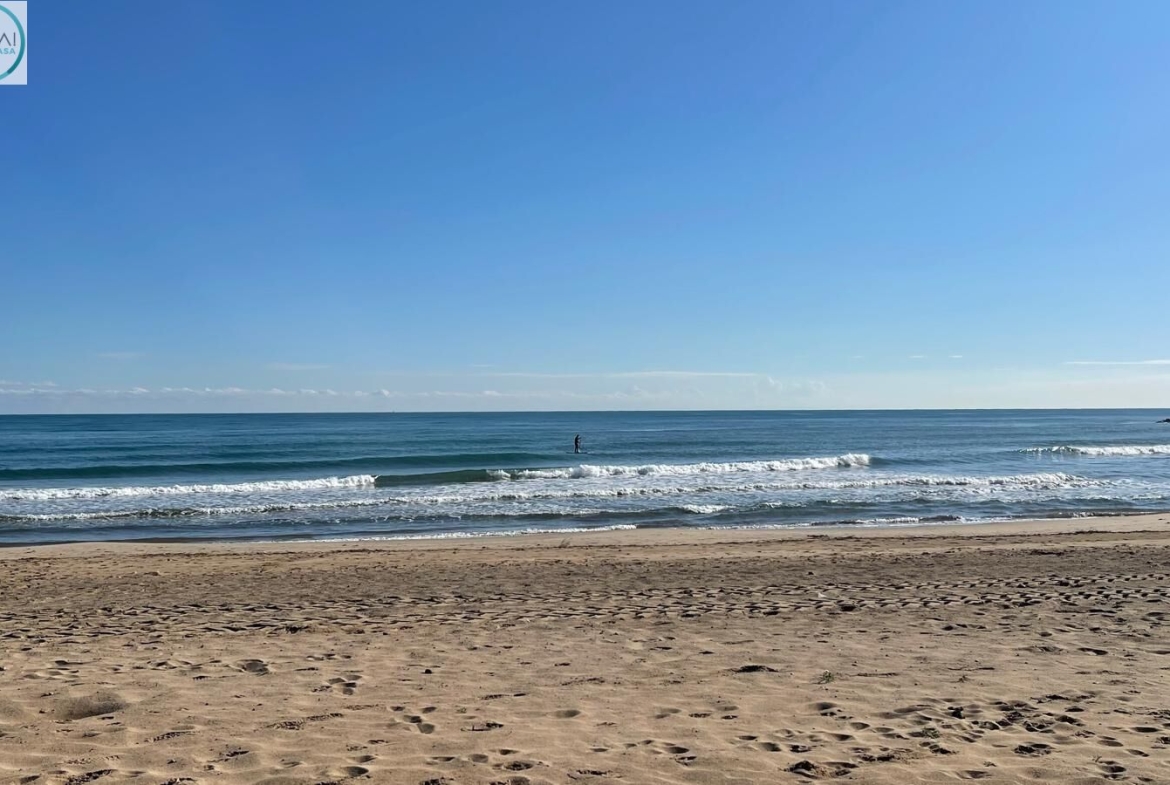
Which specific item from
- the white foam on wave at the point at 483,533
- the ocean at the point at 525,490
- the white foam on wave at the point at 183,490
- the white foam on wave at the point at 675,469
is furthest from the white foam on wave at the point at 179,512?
the white foam on wave at the point at 675,469

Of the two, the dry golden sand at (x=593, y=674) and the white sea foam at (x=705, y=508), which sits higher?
the dry golden sand at (x=593, y=674)

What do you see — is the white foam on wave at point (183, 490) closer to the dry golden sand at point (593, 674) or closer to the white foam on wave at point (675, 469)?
the white foam on wave at point (675, 469)

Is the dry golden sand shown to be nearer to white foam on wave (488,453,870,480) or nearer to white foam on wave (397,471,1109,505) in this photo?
white foam on wave (397,471,1109,505)

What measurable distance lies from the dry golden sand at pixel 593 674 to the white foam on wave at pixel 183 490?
51.9 feet

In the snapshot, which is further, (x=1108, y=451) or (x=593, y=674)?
(x=1108, y=451)

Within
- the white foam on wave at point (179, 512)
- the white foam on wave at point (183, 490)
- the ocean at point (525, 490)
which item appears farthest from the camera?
the white foam on wave at point (183, 490)

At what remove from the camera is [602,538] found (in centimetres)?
1822

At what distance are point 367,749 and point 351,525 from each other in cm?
1724

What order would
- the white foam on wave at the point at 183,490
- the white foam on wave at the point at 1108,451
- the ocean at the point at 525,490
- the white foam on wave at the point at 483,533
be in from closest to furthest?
the white foam on wave at the point at 483,533 → the ocean at the point at 525,490 → the white foam on wave at the point at 183,490 → the white foam on wave at the point at 1108,451

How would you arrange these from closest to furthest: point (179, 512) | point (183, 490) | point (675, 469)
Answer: point (179, 512), point (183, 490), point (675, 469)

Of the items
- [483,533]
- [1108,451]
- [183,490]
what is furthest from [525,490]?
[1108,451]

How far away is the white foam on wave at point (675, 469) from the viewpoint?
34.5m

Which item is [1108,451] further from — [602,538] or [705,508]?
[602,538]

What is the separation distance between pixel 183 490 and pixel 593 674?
26.4 metres
